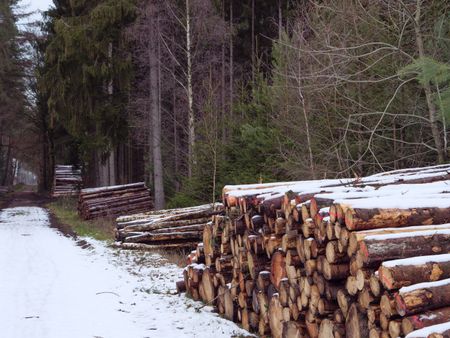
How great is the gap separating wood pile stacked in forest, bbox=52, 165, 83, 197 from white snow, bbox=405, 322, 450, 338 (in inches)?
1328

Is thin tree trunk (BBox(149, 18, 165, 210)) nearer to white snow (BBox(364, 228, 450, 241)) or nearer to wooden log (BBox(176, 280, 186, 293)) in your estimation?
wooden log (BBox(176, 280, 186, 293))

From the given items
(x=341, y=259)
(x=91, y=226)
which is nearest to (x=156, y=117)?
(x=91, y=226)

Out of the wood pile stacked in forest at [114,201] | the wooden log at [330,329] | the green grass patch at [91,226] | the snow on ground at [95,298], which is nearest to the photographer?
the wooden log at [330,329]

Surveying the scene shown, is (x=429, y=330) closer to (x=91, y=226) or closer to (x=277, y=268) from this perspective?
(x=277, y=268)

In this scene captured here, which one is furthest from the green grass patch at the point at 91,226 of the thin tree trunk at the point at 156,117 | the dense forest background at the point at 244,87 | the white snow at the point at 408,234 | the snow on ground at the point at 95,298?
the white snow at the point at 408,234

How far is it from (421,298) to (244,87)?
1569 centimetres

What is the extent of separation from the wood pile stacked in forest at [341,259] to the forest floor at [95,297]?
821mm

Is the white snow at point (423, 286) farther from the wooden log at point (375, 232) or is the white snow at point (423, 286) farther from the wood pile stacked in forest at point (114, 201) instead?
the wood pile stacked in forest at point (114, 201)

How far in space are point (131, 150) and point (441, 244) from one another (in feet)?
87.7

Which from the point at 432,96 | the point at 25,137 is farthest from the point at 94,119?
the point at 25,137

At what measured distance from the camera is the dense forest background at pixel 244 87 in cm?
1155

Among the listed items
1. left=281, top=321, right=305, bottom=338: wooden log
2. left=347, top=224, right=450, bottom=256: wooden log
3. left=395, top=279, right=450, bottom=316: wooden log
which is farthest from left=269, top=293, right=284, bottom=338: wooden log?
left=395, top=279, right=450, bottom=316: wooden log

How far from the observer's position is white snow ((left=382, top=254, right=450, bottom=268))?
4.07 meters

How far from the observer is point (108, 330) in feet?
21.5
